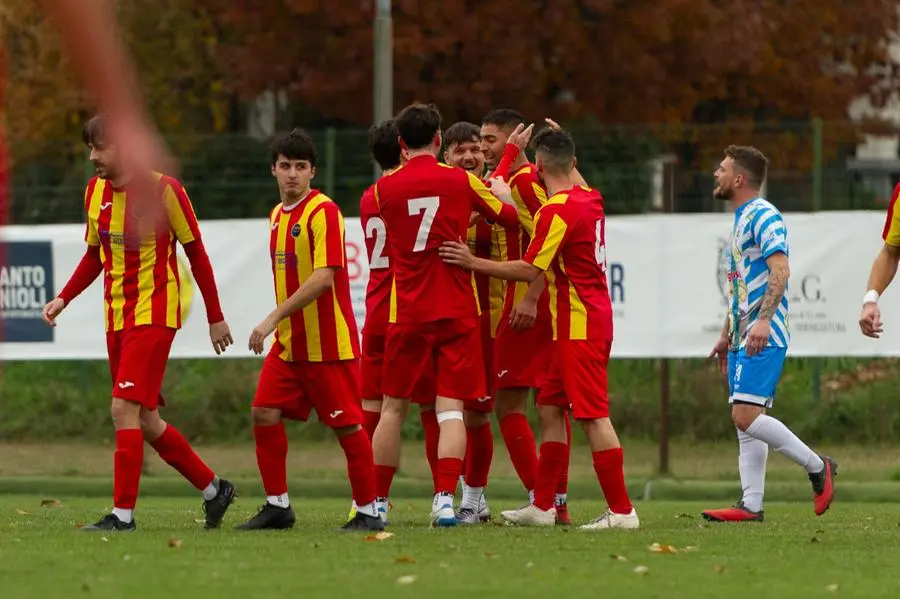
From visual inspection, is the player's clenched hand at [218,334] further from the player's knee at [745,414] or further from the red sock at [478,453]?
the player's knee at [745,414]

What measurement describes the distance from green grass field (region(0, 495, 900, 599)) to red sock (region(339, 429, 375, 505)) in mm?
260

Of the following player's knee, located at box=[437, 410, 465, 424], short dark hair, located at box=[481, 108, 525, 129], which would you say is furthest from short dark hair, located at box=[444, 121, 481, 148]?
player's knee, located at box=[437, 410, 465, 424]

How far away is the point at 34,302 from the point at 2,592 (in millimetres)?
8607

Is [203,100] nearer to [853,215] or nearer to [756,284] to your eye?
[853,215]

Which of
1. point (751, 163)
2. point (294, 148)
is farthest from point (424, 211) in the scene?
point (751, 163)

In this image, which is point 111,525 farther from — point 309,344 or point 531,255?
point 531,255

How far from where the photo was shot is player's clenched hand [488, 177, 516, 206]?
9664 mm

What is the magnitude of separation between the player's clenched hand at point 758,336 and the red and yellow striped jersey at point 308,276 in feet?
7.23

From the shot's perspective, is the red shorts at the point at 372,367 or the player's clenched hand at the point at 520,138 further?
the red shorts at the point at 372,367

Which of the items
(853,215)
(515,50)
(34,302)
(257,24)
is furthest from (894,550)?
(257,24)

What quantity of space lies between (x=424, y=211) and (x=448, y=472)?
1339 mm

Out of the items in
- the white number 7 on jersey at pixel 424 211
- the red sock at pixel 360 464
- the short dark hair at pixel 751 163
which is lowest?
the red sock at pixel 360 464

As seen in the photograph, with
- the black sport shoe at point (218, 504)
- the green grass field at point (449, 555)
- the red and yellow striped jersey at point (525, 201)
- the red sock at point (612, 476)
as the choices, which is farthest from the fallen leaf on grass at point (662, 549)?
the black sport shoe at point (218, 504)

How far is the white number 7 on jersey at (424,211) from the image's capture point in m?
9.41
